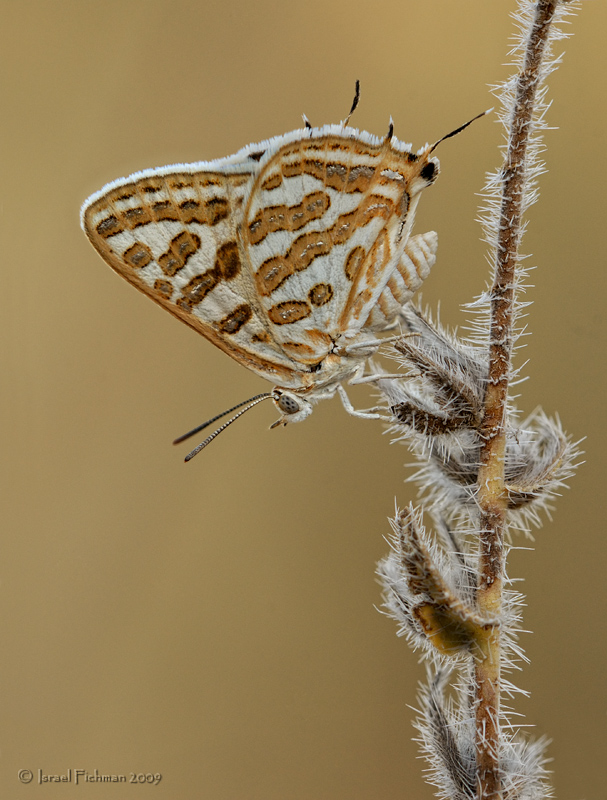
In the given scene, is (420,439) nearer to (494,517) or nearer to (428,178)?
(494,517)

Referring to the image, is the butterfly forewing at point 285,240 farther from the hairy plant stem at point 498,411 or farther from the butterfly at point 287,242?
the hairy plant stem at point 498,411

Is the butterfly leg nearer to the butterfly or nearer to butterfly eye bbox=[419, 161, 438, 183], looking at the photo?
the butterfly

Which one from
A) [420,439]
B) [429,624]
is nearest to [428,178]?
[420,439]

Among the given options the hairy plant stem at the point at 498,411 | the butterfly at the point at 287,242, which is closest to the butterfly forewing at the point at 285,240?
the butterfly at the point at 287,242

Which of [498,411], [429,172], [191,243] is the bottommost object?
[498,411]

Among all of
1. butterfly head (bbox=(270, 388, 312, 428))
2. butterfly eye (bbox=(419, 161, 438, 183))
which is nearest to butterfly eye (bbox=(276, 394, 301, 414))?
butterfly head (bbox=(270, 388, 312, 428))

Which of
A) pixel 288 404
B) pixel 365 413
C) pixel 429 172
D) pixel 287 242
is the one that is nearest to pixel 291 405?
pixel 288 404

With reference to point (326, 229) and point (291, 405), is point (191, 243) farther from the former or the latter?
point (291, 405)
